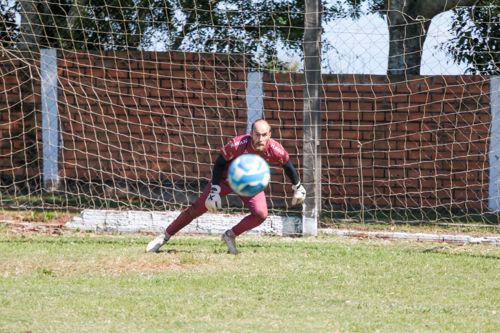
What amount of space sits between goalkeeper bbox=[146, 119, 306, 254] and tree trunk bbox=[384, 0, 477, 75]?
3.10 meters

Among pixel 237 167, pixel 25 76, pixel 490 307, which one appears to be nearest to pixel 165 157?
pixel 25 76

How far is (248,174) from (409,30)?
570 centimetres

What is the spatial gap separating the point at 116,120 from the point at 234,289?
694cm

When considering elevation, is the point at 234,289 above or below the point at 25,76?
below

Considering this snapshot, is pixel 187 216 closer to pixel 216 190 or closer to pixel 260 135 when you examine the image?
pixel 216 190

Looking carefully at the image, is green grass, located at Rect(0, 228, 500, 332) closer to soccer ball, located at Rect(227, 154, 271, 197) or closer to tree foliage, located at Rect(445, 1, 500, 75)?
soccer ball, located at Rect(227, 154, 271, 197)

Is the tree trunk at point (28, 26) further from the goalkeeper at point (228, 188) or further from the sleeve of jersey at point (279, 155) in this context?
the sleeve of jersey at point (279, 155)

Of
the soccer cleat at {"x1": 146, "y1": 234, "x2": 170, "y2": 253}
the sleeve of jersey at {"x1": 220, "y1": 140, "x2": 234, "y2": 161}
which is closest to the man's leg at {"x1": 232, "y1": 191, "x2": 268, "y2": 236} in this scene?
the sleeve of jersey at {"x1": 220, "y1": 140, "x2": 234, "y2": 161}

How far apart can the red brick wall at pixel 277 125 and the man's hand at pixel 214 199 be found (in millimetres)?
3679

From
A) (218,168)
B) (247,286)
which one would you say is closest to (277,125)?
(218,168)

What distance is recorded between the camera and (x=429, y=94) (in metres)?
15.0

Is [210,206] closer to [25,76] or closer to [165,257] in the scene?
[165,257]

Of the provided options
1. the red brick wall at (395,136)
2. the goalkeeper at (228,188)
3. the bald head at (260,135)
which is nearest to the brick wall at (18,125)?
the red brick wall at (395,136)

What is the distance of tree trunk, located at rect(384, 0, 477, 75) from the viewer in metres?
13.9
